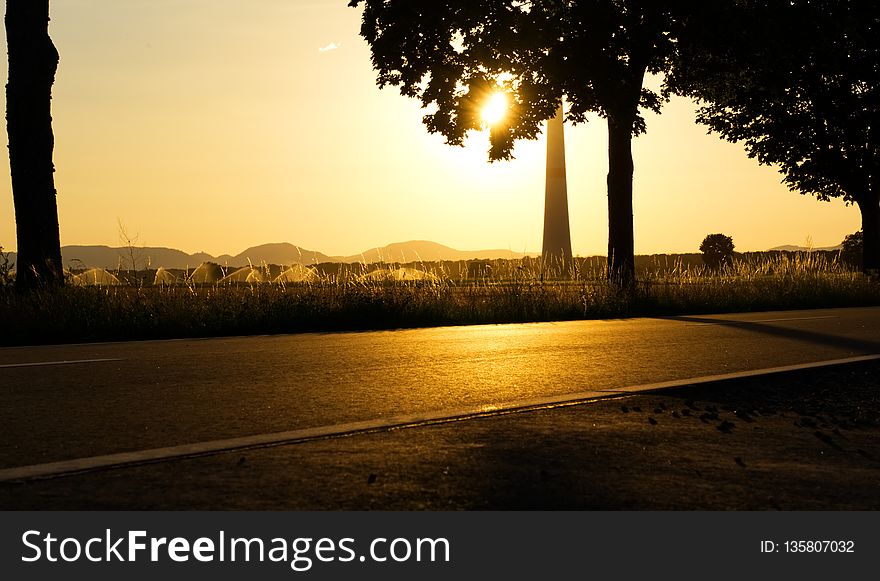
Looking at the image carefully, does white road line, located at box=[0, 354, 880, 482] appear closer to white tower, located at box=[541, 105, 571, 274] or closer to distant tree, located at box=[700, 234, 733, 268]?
white tower, located at box=[541, 105, 571, 274]

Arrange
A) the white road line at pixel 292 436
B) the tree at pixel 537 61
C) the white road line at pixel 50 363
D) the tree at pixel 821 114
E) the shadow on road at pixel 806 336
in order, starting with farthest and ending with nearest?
the tree at pixel 821 114 → the tree at pixel 537 61 → the shadow on road at pixel 806 336 → the white road line at pixel 50 363 → the white road line at pixel 292 436

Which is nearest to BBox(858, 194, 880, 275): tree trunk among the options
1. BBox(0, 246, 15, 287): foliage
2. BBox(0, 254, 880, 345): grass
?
BBox(0, 254, 880, 345): grass

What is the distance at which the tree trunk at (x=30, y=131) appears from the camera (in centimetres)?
1755

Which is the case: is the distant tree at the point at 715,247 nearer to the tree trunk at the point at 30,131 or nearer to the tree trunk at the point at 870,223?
the tree trunk at the point at 870,223

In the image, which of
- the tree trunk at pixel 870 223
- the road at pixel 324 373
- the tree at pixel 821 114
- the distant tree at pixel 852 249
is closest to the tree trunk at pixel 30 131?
the road at pixel 324 373

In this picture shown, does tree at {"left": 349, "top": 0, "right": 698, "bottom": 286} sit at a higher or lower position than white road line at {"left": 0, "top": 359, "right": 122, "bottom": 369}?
higher

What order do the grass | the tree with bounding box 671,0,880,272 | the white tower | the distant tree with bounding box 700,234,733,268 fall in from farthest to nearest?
1. the distant tree with bounding box 700,234,733,268
2. the white tower
3. the tree with bounding box 671,0,880,272
4. the grass

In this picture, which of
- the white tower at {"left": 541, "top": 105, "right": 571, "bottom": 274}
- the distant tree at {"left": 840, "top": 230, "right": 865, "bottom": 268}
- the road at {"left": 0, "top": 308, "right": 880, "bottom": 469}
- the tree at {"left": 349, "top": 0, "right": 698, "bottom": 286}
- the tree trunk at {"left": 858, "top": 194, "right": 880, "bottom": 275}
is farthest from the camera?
the white tower at {"left": 541, "top": 105, "right": 571, "bottom": 274}

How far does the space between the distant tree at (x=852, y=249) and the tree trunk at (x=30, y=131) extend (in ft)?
182

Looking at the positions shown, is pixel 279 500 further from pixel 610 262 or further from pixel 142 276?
pixel 610 262

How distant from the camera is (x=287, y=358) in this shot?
11031 millimetres

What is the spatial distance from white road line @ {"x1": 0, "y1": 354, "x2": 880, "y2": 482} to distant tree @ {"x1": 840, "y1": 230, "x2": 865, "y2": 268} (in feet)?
195

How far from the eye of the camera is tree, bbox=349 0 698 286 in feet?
79.8

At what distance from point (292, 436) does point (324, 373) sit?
3.38 metres
